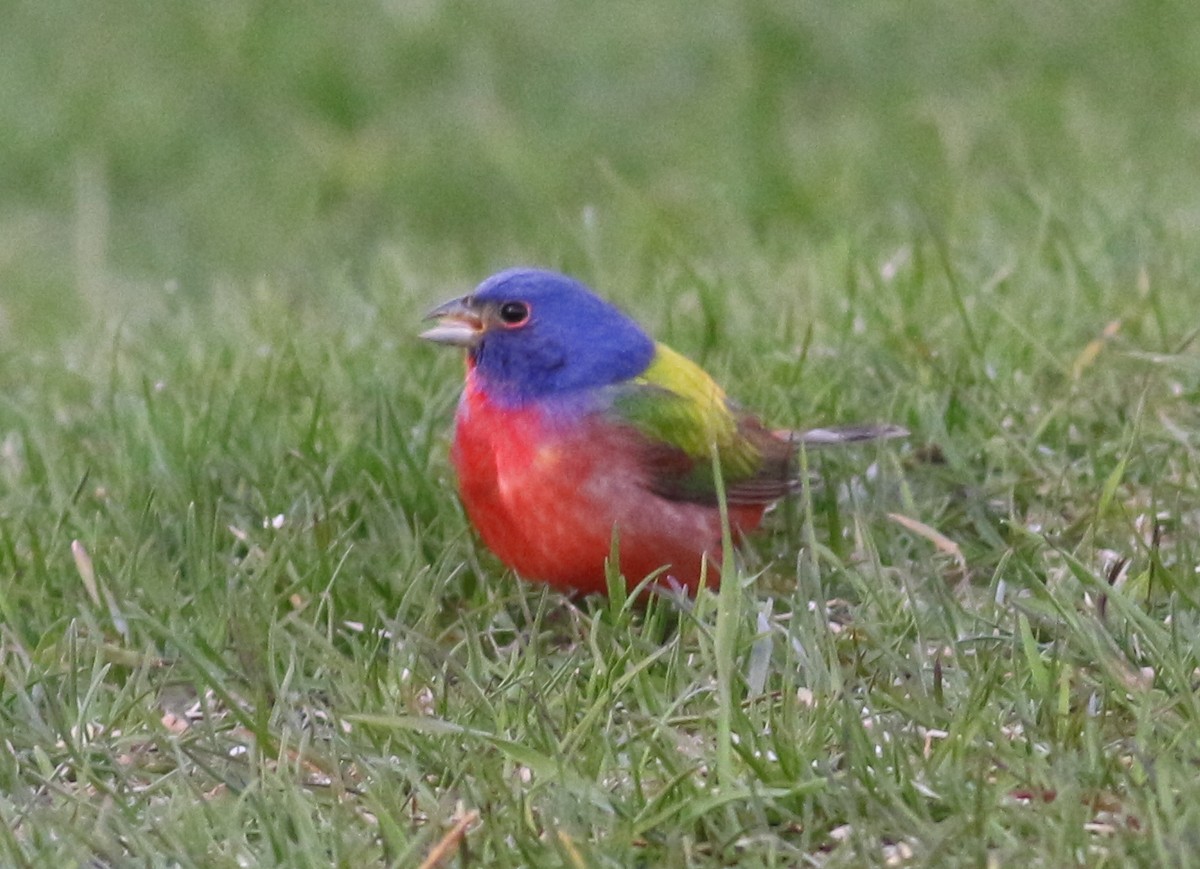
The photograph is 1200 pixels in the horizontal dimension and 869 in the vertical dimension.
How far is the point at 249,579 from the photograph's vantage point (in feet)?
11.7

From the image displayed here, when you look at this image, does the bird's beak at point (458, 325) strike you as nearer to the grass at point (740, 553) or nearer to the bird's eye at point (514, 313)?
the bird's eye at point (514, 313)

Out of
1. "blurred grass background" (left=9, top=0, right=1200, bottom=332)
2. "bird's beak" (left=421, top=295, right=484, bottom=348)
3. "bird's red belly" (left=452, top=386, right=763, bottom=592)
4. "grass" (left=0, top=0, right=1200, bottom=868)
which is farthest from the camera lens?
"blurred grass background" (left=9, top=0, right=1200, bottom=332)

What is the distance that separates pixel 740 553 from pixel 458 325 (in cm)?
73

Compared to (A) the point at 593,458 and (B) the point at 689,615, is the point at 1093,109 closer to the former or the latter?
(A) the point at 593,458

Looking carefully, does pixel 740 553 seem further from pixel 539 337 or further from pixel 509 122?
pixel 509 122

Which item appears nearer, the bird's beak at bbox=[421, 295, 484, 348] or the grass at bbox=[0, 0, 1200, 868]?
the grass at bbox=[0, 0, 1200, 868]

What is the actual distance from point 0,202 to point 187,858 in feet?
19.7

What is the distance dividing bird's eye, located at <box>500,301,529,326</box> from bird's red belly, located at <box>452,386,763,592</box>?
20 cm

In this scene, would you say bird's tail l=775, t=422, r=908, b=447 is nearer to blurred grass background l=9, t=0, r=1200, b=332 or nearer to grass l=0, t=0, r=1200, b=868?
grass l=0, t=0, r=1200, b=868

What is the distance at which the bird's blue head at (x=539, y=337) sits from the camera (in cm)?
386

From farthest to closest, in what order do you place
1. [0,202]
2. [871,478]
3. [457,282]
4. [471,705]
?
[0,202], [457,282], [871,478], [471,705]

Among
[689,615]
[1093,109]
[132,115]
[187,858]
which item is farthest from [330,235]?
[187,858]

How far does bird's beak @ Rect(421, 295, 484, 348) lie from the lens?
12.9 ft

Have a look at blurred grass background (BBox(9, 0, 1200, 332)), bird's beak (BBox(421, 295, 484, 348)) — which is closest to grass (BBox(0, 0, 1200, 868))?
blurred grass background (BBox(9, 0, 1200, 332))
